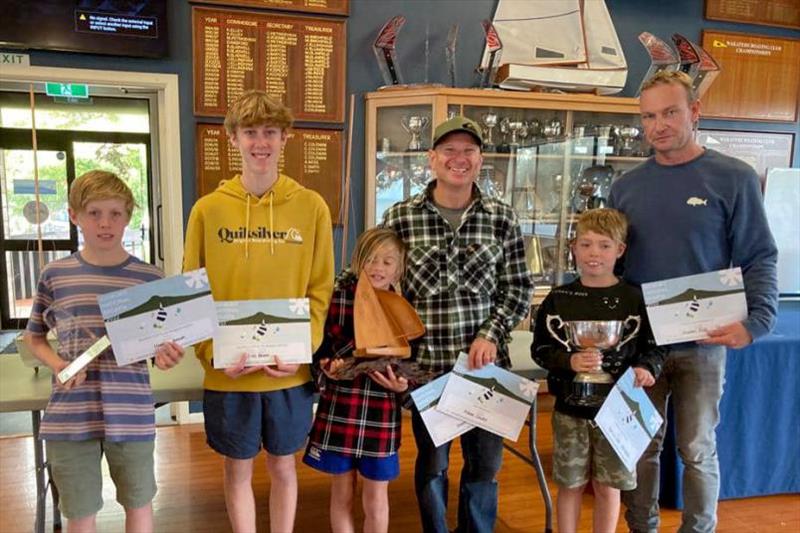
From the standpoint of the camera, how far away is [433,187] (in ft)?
5.91

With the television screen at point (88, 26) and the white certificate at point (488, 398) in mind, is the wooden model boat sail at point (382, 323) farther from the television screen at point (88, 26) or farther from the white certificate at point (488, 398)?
the television screen at point (88, 26)

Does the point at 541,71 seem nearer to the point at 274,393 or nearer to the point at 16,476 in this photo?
the point at 274,393

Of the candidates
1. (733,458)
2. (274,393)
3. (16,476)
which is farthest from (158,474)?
(733,458)

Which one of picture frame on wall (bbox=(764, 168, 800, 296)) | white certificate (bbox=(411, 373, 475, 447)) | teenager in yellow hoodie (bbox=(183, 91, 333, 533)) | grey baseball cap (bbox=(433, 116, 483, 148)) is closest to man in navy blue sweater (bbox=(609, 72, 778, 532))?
grey baseball cap (bbox=(433, 116, 483, 148))

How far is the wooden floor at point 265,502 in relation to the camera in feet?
7.52

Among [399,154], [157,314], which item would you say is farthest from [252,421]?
[399,154]

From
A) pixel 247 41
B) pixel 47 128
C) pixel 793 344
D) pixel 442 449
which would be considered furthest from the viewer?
pixel 47 128

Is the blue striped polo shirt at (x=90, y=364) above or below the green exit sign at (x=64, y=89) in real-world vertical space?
below

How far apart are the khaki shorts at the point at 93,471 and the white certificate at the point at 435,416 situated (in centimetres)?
74

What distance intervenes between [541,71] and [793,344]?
192 centimetres

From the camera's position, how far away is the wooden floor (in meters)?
2.29

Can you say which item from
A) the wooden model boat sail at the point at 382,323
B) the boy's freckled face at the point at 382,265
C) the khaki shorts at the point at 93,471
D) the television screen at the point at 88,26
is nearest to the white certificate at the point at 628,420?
the wooden model boat sail at the point at 382,323

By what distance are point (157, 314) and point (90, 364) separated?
0.23m

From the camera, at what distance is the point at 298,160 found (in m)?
3.32
